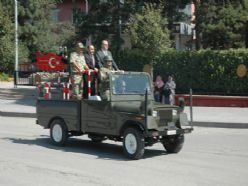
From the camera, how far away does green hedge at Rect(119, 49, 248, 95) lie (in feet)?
83.5

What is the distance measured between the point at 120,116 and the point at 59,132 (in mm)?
2343

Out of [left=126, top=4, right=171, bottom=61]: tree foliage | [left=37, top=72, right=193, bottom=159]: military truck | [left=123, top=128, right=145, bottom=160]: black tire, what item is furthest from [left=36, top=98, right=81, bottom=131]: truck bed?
[left=126, top=4, right=171, bottom=61]: tree foliage

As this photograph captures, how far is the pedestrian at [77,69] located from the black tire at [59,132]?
2.57 feet

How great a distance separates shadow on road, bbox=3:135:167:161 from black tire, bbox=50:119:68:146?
147 mm

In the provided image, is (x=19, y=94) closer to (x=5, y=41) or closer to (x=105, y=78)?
(x=5, y=41)

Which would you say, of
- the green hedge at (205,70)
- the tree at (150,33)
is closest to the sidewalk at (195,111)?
the green hedge at (205,70)

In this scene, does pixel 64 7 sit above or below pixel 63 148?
above

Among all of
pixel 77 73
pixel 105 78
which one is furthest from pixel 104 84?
pixel 77 73

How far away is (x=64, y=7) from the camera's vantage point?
203ft

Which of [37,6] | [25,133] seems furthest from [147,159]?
[37,6]

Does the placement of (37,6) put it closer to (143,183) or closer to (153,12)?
(153,12)

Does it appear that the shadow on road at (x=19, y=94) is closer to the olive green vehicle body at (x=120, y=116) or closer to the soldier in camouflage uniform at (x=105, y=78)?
the olive green vehicle body at (x=120, y=116)

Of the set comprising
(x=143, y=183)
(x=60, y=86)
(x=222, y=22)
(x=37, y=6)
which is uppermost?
(x=37, y=6)

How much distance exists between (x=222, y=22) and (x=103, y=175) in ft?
69.9
